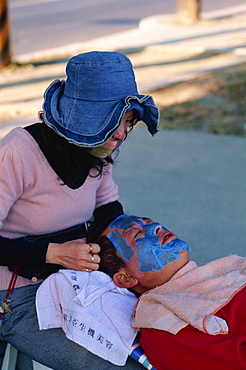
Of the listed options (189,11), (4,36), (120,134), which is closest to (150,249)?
(120,134)

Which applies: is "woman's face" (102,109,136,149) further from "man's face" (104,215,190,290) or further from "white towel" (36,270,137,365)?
"white towel" (36,270,137,365)

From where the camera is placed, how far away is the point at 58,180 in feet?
7.57

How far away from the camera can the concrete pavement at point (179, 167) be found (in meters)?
3.93

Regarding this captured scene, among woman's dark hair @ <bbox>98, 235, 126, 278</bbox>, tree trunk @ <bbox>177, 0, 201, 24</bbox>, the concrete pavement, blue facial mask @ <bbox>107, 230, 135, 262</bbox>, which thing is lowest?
tree trunk @ <bbox>177, 0, 201, 24</bbox>

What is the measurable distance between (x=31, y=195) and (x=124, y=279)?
0.49m

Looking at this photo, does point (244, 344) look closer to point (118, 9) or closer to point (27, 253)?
point (27, 253)

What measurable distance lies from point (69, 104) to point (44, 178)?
1.04 ft

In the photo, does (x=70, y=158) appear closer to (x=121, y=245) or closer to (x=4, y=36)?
(x=121, y=245)

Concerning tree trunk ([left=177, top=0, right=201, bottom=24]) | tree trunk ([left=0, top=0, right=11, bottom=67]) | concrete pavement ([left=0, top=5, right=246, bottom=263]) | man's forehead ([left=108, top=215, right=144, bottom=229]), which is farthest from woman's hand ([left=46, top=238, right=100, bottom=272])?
tree trunk ([left=177, top=0, right=201, bottom=24])

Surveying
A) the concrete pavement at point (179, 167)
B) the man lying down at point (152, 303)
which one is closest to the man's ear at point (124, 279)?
the man lying down at point (152, 303)

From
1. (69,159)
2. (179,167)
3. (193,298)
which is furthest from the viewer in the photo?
(179,167)

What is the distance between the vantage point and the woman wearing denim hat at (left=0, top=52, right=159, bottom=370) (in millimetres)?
2109

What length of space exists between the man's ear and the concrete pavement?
1.37 metres

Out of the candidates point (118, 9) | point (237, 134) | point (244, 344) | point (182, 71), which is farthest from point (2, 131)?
point (118, 9)
